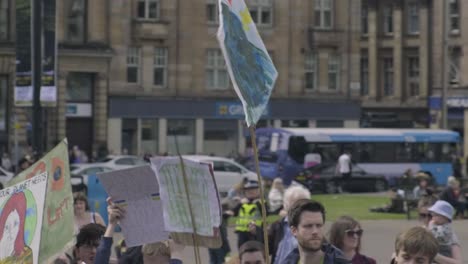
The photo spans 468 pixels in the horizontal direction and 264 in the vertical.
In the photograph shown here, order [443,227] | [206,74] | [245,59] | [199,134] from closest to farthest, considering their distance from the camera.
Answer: [245,59]
[443,227]
[199,134]
[206,74]

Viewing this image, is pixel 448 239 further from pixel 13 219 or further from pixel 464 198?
pixel 464 198

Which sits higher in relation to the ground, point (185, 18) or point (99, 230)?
point (185, 18)

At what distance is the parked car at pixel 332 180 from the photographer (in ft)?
154

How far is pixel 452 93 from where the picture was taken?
67.2 metres

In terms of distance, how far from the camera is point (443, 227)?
1142cm

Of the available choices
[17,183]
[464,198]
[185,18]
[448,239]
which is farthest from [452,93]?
[17,183]

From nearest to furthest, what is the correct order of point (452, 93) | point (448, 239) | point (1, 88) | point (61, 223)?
point (61, 223) < point (448, 239) < point (1, 88) < point (452, 93)

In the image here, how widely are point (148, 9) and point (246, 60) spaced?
5466 centimetres

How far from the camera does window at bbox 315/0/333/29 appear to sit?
2562 inches

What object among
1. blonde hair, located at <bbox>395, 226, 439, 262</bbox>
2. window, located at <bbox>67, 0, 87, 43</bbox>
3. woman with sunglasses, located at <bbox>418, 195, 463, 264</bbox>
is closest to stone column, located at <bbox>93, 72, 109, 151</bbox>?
window, located at <bbox>67, 0, 87, 43</bbox>

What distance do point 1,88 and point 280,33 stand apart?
1436 cm

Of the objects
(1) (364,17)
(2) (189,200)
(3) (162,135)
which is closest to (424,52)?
(1) (364,17)

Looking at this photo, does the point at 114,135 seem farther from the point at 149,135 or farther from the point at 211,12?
the point at 211,12

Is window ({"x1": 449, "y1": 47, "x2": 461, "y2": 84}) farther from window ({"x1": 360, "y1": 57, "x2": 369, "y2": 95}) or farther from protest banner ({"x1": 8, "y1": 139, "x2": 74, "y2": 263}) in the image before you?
protest banner ({"x1": 8, "y1": 139, "x2": 74, "y2": 263})
